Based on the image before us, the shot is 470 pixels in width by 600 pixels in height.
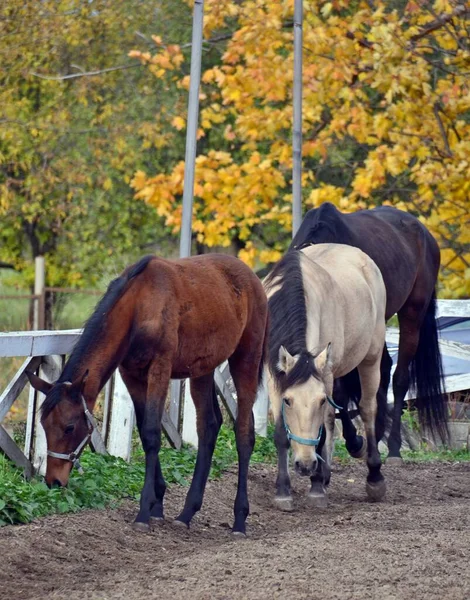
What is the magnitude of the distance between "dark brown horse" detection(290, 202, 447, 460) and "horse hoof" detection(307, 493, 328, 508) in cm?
197

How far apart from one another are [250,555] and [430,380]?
18.8 ft

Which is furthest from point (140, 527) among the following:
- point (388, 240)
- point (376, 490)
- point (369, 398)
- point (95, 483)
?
point (388, 240)

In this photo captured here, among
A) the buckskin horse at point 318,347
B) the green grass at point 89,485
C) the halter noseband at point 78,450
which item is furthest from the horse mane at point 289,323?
the halter noseband at point 78,450

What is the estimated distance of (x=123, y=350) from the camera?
6.46 m

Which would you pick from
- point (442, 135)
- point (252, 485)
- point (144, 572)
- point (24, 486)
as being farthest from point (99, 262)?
point (144, 572)

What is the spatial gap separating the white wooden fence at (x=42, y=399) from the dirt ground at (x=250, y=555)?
0.71 metres

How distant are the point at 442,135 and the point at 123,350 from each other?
8.42 metres

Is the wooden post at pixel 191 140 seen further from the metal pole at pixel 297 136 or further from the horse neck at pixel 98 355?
the horse neck at pixel 98 355

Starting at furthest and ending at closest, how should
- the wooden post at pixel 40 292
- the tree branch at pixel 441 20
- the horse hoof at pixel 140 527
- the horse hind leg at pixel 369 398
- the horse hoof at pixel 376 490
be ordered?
the wooden post at pixel 40 292 < the tree branch at pixel 441 20 < the horse hind leg at pixel 369 398 < the horse hoof at pixel 376 490 < the horse hoof at pixel 140 527

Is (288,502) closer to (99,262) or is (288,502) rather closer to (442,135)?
(442,135)

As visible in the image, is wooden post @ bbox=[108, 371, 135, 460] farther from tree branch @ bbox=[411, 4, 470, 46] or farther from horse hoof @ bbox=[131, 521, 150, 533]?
tree branch @ bbox=[411, 4, 470, 46]

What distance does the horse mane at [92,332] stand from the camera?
246 inches

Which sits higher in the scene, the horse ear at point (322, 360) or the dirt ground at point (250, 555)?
the horse ear at point (322, 360)

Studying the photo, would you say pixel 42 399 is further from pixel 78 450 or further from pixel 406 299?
pixel 406 299
